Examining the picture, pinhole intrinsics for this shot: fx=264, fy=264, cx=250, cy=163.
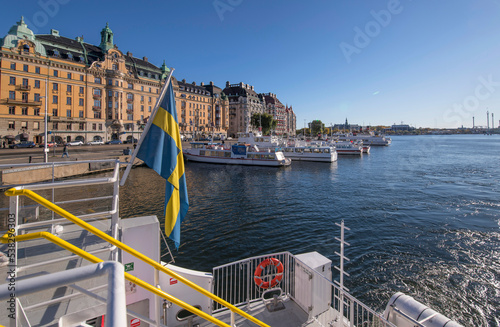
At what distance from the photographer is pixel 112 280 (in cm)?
146

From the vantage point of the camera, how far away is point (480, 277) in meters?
10.9

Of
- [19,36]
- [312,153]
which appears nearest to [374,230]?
[312,153]

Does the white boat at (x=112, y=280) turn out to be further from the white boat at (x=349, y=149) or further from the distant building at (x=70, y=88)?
the white boat at (x=349, y=149)

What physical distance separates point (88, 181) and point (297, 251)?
11237 mm

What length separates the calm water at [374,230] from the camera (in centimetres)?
1022

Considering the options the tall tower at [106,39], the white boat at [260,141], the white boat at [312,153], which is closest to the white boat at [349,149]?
the white boat at [312,153]

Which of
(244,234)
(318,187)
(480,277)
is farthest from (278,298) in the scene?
(318,187)

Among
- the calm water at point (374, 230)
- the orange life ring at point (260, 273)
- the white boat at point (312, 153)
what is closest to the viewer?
the orange life ring at point (260, 273)

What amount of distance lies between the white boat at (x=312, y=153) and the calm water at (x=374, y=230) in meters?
23.4

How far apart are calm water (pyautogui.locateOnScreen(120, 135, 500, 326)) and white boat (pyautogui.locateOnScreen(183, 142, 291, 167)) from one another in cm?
1702

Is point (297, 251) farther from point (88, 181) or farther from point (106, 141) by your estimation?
point (106, 141)

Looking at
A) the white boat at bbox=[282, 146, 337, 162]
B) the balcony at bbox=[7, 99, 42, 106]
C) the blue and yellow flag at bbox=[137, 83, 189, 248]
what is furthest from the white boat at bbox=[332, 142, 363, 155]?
the balcony at bbox=[7, 99, 42, 106]

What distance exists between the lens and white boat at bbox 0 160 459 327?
1.81 meters

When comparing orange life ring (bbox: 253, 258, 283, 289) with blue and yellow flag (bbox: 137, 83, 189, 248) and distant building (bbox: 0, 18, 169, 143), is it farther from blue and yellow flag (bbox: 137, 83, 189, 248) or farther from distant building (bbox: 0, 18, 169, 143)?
distant building (bbox: 0, 18, 169, 143)
